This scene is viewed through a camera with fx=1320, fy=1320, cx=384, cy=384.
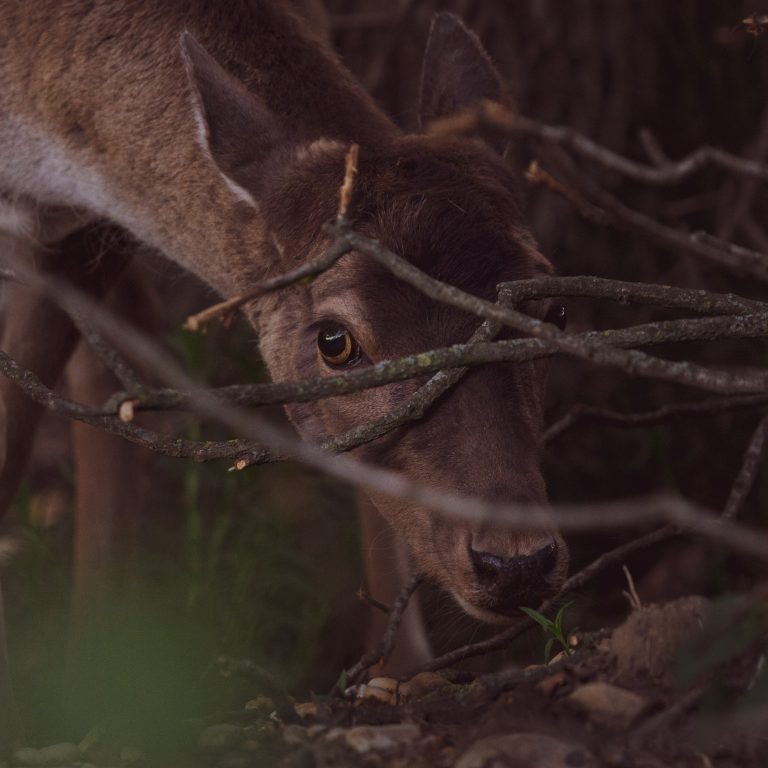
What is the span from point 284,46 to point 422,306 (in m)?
1.24

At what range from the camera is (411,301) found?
347 cm

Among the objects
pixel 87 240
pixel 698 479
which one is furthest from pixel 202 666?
pixel 698 479

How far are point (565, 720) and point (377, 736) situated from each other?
363mm

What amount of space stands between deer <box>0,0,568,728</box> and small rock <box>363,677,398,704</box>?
270 millimetres

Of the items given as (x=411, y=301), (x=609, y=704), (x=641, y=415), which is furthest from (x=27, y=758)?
(x=641, y=415)

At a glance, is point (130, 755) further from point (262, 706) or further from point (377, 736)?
point (377, 736)

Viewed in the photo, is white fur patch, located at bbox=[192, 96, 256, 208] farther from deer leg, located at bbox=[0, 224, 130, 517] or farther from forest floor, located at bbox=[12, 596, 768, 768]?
forest floor, located at bbox=[12, 596, 768, 768]

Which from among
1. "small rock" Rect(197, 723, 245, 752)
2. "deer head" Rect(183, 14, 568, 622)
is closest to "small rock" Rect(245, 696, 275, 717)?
"small rock" Rect(197, 723, 245, 752)

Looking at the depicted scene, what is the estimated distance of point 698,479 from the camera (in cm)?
628

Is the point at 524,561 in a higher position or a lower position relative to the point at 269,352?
lower

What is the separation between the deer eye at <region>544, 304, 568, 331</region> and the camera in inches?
147

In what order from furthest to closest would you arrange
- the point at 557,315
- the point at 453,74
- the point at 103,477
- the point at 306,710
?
the point at 103,477, the point at 453,74, the point at 557,315, the point at 306,710

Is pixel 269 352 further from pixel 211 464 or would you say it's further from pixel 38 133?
pixel 211 464

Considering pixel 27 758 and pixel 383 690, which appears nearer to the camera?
pixel 27 758
